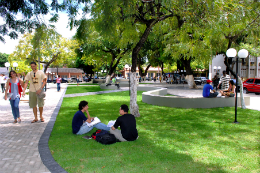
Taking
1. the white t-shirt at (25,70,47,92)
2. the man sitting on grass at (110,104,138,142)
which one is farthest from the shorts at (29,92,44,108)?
the man sitting on grass at (110,104,138,142)

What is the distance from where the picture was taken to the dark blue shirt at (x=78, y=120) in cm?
538

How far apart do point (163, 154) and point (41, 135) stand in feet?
11.0

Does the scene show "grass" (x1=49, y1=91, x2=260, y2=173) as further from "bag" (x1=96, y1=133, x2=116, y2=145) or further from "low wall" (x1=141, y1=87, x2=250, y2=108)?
"low wall" (x1=141, y1=87, x2=250, y2=108)

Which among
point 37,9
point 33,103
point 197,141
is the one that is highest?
point 37,9

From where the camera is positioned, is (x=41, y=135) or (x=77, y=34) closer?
(x=41, y=135)

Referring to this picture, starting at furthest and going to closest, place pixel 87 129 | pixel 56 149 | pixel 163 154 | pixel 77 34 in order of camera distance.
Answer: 1. pixel 77 34
2. pixel 87 129
3. pixel 56 149
4. pixel 163 154

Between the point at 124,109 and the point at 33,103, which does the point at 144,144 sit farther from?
the point at 33,103

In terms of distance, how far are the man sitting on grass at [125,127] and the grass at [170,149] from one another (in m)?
0.15

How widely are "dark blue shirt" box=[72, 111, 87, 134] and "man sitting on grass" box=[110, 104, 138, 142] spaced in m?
0.96

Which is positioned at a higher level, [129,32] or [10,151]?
[129,32]

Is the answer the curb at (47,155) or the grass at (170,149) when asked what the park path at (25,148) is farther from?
the grass at (170,149)

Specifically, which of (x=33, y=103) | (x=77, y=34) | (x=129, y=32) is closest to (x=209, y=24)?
(x=129, y=32)

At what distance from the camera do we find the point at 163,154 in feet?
14.1

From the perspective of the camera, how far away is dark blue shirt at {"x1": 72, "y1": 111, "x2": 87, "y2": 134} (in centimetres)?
538
